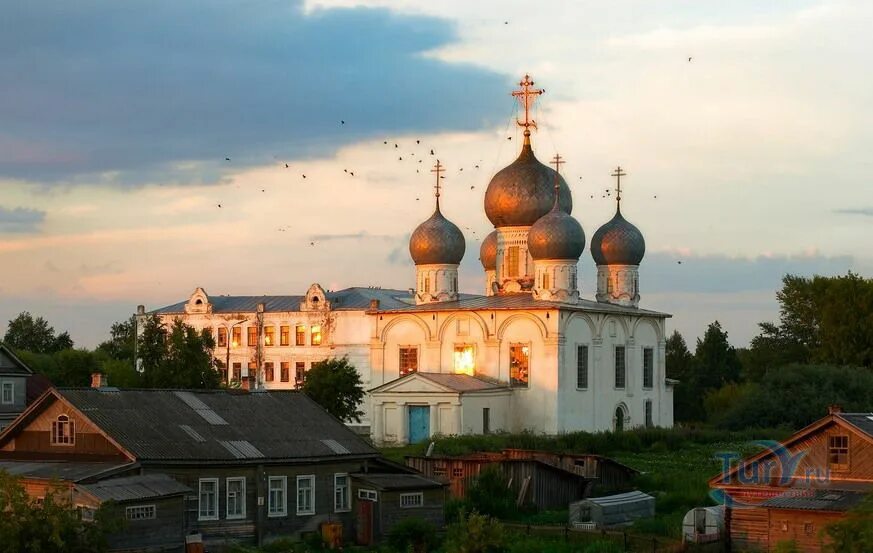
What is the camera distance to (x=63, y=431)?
37375 millimetres

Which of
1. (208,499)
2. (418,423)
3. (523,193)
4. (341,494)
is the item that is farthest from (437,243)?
(208,499)

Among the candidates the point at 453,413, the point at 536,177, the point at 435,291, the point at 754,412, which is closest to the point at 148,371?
the point at 453,413

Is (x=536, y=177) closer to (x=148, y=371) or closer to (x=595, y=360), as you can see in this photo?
(x=595, y=360)

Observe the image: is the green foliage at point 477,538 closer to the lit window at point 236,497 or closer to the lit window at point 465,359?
the lit window at point 236,497

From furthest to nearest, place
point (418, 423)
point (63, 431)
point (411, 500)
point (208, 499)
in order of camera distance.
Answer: point (418, 423)
point (411, 500)
point (63, 431)
point (208, 499)

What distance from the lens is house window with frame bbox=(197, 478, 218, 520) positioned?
36.8 meters

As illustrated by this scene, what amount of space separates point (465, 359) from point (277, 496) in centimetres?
3079

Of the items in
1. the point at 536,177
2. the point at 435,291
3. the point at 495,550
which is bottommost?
the point at 495,550

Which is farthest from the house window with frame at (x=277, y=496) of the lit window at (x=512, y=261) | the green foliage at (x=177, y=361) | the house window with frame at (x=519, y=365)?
the lit window at (x=512, y=261)

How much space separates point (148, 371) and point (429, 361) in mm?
13959

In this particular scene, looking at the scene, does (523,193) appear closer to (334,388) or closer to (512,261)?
(512,261)

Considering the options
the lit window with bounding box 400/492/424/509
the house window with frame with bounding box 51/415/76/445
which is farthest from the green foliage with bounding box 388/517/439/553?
the house window with frame with bounding box 51/415/76/445

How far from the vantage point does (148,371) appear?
60.8m

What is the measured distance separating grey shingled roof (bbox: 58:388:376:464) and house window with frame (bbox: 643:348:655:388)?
33.1 meters
